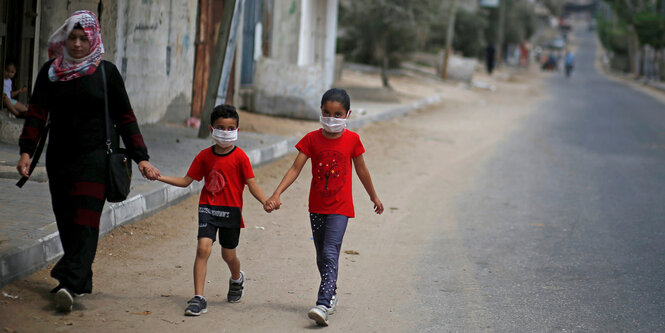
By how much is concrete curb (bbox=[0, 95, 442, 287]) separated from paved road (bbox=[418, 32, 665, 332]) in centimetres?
247

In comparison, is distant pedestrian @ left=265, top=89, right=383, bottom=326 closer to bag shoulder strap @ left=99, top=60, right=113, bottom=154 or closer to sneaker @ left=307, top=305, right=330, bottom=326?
sneaker @ left=307, top=305, right=330, bottom=326

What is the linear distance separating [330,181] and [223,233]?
0.69m

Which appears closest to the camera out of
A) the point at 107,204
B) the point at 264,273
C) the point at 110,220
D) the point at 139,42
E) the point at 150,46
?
the point at 264,273

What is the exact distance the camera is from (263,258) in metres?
6.02

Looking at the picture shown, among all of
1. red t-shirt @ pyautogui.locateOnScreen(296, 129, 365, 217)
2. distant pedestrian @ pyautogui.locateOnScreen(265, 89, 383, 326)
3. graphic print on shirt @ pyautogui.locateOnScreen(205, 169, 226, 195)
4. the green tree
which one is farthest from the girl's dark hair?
the green tree

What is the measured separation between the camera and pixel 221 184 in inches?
180

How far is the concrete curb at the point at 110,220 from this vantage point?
4.91 meters

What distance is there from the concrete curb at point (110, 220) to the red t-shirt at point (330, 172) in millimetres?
1841

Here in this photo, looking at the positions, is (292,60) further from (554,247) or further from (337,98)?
(337,98)

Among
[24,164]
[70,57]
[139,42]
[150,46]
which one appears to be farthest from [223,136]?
[150,46]

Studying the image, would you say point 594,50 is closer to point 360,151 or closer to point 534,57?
point 534,57

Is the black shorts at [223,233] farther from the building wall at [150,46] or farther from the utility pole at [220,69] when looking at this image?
the utility pole at [220,69]

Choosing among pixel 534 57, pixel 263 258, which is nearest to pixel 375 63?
pixel 263 258

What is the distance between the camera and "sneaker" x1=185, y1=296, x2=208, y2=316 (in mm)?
4504
